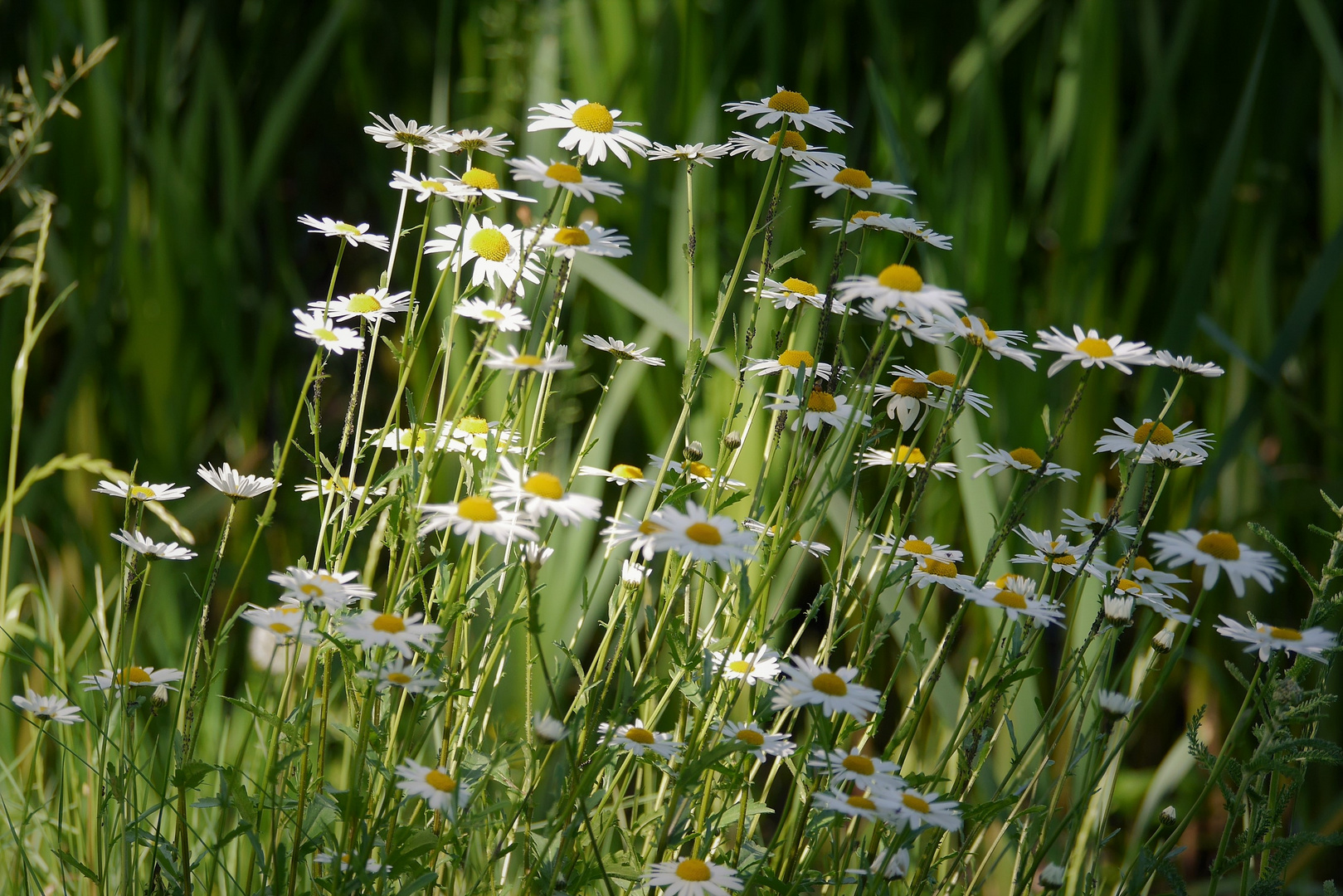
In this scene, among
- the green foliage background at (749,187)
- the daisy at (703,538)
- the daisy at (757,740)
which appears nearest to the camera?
the daisy at (703,538)

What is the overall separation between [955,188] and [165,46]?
1357 mm

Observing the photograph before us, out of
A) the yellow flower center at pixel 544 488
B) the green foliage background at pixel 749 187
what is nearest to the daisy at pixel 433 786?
the yellow flower center at pixel 544 488

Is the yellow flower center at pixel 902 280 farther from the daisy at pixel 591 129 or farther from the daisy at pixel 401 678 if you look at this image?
the daisy at pixel 401 678

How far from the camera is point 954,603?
5.15ft

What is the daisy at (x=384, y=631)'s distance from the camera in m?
0.52

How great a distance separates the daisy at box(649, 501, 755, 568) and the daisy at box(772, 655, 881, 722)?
0.26 ft

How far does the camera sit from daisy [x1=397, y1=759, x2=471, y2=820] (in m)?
0.52

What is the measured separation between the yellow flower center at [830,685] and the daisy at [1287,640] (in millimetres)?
217

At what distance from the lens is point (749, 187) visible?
167cm

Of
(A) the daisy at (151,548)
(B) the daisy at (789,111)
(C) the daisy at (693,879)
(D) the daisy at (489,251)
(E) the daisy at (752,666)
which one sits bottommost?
(C) the daisy at (693,879)

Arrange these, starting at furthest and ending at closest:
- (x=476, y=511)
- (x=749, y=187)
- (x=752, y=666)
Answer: (x=749, y=187)
(x=752, y=666)
(x=476, y=511)

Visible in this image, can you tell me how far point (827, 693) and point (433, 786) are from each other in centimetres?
21

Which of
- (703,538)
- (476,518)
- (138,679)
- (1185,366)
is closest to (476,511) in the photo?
(476,518)

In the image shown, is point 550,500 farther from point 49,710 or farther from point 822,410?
point 49,710
